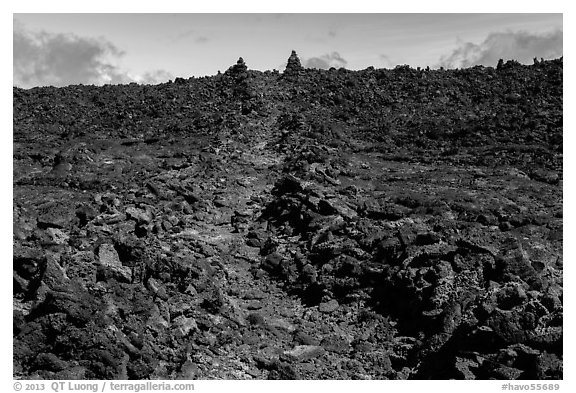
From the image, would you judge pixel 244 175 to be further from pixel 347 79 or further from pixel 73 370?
pixel 347 79

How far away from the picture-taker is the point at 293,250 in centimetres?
2095

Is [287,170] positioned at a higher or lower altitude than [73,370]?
higher

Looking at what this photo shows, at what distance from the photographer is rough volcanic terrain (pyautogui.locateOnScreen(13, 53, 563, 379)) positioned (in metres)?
12.4

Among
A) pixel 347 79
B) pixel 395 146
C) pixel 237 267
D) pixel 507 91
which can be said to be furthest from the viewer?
pixel 347 79

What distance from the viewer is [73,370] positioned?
1095 cm

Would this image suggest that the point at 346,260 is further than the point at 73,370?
A: Yes

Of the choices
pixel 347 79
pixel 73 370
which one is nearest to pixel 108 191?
pixel 73 370

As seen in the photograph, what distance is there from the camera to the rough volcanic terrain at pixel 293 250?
40.7 feet

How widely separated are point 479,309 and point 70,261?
42.7 feet

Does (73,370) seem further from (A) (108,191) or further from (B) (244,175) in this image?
(B) (244,175)

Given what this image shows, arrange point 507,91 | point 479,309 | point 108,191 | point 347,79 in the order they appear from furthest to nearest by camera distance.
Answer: point 347,79, point 507,91, point 108,191, point 479,309

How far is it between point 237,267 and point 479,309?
1003 cm

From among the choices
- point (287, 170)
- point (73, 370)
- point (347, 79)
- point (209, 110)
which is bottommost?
point (73, 370)

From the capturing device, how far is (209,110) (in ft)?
172
